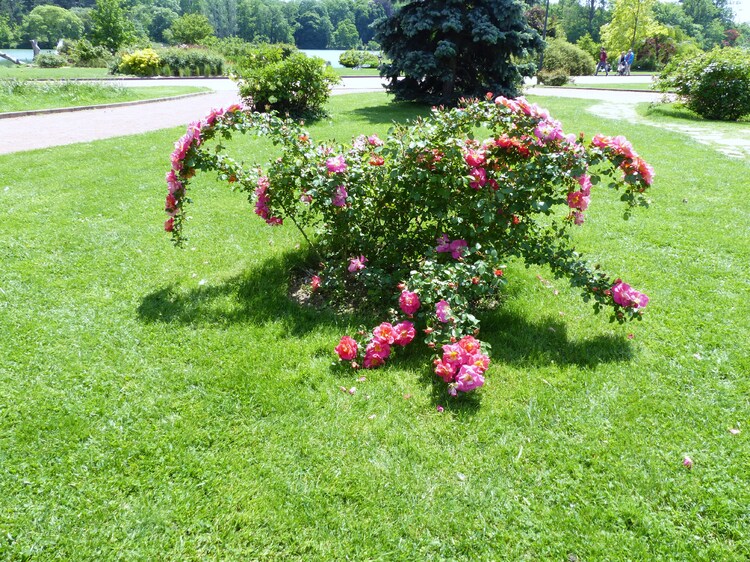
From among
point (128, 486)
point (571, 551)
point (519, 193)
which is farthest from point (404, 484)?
point (519, 193)

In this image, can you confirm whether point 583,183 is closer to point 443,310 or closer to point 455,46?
point 443,310

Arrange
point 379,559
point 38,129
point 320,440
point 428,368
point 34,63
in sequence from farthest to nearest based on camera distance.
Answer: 1. point 34,63
2. point 38,129
3. point 428,368
4. point 320,440
5. point 379,559

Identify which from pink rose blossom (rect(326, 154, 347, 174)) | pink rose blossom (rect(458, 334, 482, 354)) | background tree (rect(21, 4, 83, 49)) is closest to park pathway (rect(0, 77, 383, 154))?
pink rose blossom (rect(326, 154, 347, 174))

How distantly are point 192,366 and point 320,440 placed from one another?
99cm

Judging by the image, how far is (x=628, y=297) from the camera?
115 inches

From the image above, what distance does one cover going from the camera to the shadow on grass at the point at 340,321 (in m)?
2.90

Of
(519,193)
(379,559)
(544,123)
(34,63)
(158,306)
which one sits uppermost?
(34,63)

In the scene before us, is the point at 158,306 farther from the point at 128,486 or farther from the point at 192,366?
the point at 128,486

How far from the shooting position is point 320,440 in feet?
7.60

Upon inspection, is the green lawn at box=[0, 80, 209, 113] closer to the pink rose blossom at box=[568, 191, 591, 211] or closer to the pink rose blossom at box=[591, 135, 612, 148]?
the pink rose blossom at box=[568, 191, 591, 211]

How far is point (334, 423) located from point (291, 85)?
941 centimetres

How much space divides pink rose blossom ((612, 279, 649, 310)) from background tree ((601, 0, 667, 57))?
4070cm

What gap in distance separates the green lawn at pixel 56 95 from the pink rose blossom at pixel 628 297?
1353cm

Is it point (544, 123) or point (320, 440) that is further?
point (544, 123)
